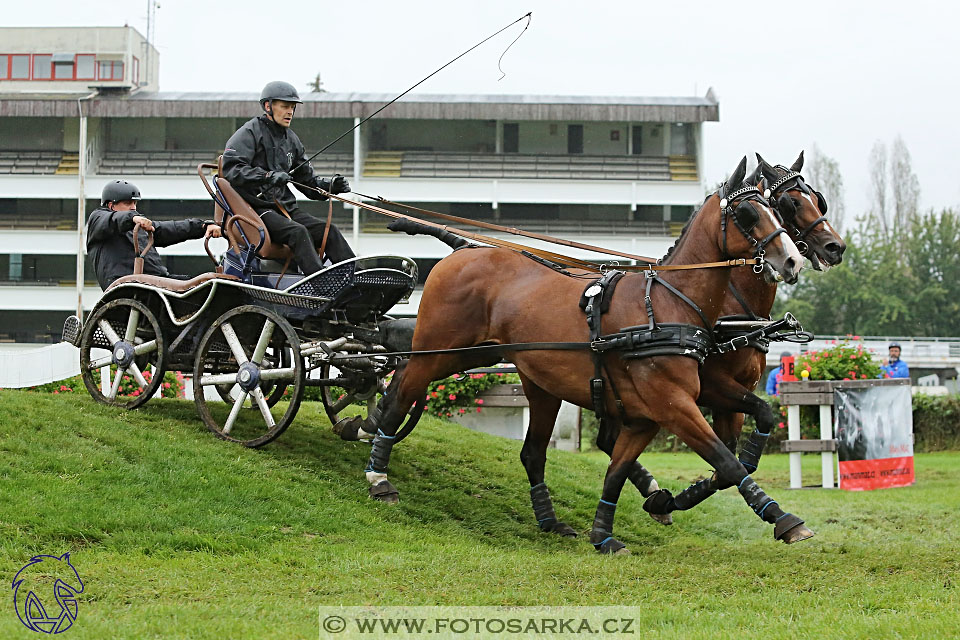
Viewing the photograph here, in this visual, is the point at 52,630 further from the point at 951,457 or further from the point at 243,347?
the point at 951,457

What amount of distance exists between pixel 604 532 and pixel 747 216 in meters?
2.46

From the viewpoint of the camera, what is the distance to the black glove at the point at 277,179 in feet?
28.6

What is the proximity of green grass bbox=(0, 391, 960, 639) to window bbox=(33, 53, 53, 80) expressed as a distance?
4300 cm

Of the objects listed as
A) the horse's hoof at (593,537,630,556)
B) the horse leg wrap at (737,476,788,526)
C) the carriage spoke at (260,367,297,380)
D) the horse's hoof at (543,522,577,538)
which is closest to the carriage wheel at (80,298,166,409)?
the carriage spoke at (260,367,297,380)

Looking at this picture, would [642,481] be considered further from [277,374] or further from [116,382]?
[116,382]

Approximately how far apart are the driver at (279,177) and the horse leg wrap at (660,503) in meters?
3.31

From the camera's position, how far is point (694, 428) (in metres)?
6.85

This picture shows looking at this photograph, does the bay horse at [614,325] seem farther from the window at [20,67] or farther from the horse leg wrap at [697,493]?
the window at [20,67]

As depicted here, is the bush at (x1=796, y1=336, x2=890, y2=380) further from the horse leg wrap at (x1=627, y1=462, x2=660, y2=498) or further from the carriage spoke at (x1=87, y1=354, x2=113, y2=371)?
the carriage spoke at (x1=87, y1=354, x2=113, y2=371)

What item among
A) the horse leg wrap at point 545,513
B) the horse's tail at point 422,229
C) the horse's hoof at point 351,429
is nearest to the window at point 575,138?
the horse's hoof at point 351,429

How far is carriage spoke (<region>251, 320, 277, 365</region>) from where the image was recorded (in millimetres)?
8719

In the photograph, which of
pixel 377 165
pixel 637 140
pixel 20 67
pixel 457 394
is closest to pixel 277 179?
pixel 457 394

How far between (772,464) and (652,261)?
11.1 m

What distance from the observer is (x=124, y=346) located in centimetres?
946
